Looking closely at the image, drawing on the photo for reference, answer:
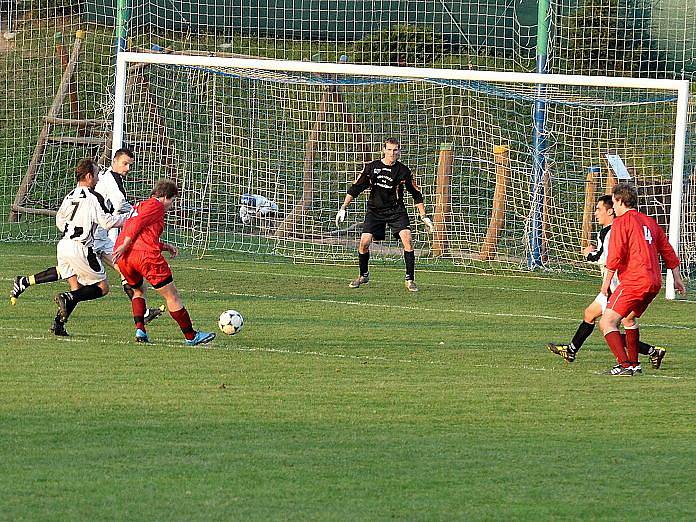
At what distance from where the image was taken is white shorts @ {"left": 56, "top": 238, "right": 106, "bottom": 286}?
12312 mm

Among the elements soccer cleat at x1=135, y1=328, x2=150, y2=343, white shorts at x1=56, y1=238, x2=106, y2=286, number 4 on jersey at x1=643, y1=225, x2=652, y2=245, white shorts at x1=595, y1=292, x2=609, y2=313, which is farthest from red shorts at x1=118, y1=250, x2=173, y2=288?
number 4 on jersey at x1=643, y1=225, x2=652, y2=245

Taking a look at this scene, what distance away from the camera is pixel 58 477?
6777 mm

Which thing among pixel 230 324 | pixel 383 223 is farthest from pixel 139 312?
pixel 383 223

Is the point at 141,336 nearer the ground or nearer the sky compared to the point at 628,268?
nearer the ground

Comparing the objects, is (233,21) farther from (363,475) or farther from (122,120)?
(363,475)

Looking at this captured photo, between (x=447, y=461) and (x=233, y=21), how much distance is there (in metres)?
20.7

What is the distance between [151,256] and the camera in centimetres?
1148

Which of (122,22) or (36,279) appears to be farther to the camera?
(122,22)

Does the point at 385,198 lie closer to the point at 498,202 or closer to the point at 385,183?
the point at 385,183

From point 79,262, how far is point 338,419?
180 inches

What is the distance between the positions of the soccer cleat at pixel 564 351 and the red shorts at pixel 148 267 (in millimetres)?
3346

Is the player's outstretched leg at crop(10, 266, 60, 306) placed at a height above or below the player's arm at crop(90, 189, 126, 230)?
below

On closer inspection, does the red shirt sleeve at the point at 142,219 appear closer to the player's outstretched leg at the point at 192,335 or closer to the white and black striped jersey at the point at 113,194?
the player's outstretched leg at the point at 192,335

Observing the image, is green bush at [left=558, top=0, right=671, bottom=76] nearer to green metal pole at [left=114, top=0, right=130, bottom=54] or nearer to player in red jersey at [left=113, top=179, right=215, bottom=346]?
green metal pole at [left=114, top=0, right=130, bottom=54]
